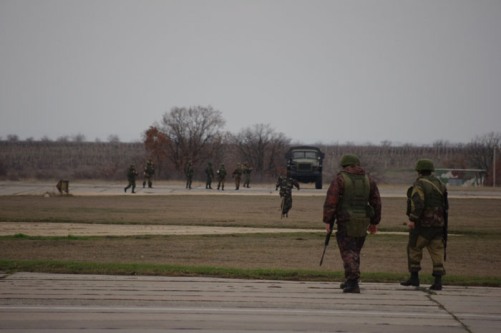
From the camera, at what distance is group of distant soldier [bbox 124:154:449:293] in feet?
30.0

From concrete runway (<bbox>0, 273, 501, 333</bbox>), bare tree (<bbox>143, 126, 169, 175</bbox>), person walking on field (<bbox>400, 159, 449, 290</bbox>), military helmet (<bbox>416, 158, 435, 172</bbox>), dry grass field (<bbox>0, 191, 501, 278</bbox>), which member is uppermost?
bare tree (<bbox>143, 126, 169, 175</bbox>)

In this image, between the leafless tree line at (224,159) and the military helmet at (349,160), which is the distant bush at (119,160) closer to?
the leafless tree line at (224,159)

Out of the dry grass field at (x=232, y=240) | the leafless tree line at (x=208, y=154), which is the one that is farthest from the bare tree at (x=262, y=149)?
the dry grass field at (x=232, y=240)

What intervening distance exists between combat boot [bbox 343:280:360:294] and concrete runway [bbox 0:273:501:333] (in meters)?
0.08

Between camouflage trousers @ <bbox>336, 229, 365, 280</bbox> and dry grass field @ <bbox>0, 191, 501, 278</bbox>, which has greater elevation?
camouflage trousers @ <bbox>336, 229, 365, 280</bbox>

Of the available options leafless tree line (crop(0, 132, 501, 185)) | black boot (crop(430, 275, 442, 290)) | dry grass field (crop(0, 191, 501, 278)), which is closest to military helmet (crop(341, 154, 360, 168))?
black boot (crop(430, 275, 442, 290))

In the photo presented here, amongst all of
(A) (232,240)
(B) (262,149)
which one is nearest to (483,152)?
(B) (262,149)

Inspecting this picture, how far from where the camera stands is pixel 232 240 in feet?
57.4

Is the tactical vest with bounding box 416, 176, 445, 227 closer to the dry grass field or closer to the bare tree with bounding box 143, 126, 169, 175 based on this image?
the dry grass field

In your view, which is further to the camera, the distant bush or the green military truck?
the distant bush

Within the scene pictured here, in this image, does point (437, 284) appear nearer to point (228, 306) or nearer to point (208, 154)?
point (228, 306)

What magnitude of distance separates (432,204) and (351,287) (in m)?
1.93

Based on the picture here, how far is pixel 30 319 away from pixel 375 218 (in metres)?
4.64

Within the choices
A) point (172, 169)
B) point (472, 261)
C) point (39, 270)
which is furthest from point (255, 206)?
point (172, 169)
